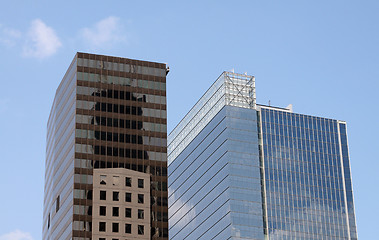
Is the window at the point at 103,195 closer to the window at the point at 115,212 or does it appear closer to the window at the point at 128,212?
the window at the point at 115,212

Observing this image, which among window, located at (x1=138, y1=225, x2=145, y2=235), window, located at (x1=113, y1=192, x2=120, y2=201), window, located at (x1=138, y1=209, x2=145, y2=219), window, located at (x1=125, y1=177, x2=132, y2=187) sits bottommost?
window, located at (x1=138, y1=225, x2=145, y2=235)

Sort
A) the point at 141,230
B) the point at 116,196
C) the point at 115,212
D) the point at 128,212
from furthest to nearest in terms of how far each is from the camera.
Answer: the point at 116,196 → the point at 128,212 → the point at 115,212 → the point at 141,230

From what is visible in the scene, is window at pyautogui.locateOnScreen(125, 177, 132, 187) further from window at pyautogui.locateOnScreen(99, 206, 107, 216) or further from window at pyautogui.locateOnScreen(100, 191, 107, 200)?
window at pyautogui.locateOnScreen(99, 206, 107, 216)

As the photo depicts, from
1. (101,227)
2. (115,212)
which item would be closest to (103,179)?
(115,212)

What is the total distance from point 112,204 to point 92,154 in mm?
11852

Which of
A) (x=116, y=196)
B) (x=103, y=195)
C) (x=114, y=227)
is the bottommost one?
(x=114, y=227)

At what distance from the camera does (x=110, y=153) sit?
569 feet

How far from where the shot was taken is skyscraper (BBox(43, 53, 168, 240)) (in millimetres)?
167375

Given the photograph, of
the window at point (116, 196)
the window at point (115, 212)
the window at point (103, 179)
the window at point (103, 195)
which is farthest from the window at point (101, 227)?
the window at point (103, 179)

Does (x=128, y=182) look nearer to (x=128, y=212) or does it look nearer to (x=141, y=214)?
(x=128, y=212)

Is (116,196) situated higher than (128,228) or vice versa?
(116,196)

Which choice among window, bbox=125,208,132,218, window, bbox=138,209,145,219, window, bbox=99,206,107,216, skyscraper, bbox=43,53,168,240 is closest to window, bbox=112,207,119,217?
skyscraper, bbox=43,53,168,240

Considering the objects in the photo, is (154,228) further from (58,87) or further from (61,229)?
(58,87)

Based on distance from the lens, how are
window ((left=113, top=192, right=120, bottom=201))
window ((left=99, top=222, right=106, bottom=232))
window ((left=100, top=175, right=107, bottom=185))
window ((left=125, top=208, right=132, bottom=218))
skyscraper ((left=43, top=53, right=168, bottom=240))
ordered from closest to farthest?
window ((left=99, top=222, right=106, bottom=232)) → skyscraper ((left=43, top=53, right=168, bottom=240)) → window ((left=125, top=208, right=132, bottom=218)) → window ((left=113, top=192, right=120, bottom=201)) → window ((left=100, top=175, right=107, bottom=185))
